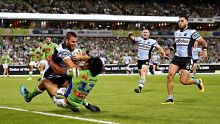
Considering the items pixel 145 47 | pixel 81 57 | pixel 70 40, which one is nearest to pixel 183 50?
pixel 70 40

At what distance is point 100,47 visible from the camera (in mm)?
68812

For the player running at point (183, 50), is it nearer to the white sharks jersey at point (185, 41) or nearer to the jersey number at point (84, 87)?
the white sharks jersey at point (185, 41)

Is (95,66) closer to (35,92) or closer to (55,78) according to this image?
(55,78)

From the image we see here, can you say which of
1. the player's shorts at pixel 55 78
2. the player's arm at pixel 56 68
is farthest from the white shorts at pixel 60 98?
the player's shorts at pixel 55 78

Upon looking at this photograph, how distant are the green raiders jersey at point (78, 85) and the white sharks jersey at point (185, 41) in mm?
5414

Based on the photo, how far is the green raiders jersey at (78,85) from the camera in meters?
9.91

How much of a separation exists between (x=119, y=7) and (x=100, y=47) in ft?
42.6

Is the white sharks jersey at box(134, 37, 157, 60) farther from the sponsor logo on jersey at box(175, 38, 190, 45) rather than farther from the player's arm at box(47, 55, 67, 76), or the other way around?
the player's arm at box(47, 55, 67, 76)

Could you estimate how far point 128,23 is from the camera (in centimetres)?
7681

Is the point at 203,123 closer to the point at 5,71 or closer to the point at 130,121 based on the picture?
the point at 130,121

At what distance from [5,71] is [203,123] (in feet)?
116

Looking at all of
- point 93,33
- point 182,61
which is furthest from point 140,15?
point 182,61

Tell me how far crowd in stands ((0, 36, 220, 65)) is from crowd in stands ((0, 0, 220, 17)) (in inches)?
174

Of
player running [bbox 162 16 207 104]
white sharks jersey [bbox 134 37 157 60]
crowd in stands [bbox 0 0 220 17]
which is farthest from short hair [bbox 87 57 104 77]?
crowd in stands [bbox 0 0 220 17]
